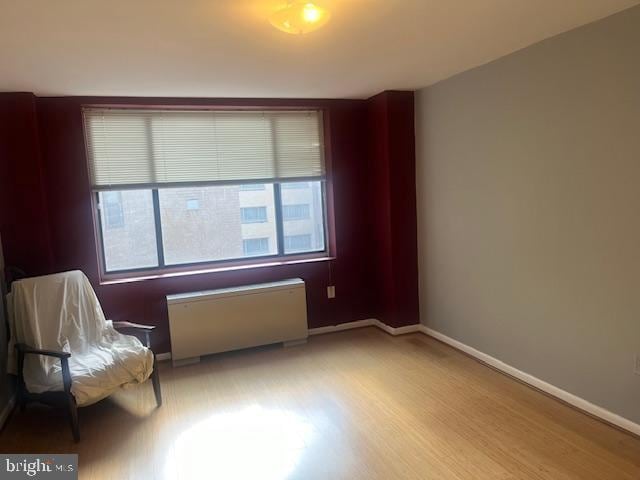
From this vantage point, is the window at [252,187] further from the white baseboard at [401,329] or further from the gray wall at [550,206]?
the white baseboard at [401,329]

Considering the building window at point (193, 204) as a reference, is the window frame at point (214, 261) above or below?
below

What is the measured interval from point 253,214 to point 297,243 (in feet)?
1.71

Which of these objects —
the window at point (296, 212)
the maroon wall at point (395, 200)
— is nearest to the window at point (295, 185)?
the window at point (296, 212)

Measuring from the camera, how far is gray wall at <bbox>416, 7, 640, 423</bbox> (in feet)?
8.04

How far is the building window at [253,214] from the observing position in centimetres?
424

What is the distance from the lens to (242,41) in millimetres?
2473

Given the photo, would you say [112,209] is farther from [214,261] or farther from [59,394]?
[59,394]

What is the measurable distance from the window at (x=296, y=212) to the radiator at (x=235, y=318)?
2.00 feet

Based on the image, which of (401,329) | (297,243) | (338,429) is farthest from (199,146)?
(338,429)

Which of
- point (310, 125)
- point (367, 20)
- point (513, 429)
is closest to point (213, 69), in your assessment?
point (367, 20)

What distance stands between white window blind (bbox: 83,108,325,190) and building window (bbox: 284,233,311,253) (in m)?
0.58

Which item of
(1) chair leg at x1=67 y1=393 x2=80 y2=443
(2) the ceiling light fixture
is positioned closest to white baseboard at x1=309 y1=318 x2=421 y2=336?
(1) chair leg at x1=67 y1=393 x2=80 y2=443

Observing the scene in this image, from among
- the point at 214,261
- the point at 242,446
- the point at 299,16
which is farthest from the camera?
the point at 214,261

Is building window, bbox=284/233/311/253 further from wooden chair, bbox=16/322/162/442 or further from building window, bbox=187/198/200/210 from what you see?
wooden chair, bbox=16/322/162/442
